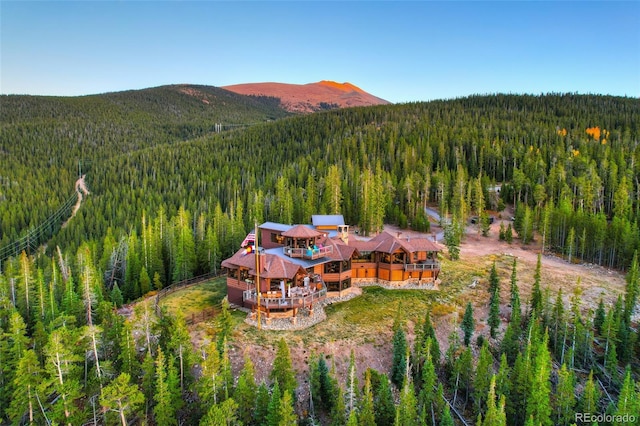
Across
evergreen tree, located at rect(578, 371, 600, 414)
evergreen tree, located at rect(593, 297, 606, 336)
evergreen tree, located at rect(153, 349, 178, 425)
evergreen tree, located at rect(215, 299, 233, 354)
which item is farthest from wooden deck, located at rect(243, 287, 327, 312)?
evergreen tree, located at rect(593, 297, 606, 336)

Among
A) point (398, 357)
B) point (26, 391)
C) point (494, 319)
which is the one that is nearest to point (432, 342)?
point (398, 357)

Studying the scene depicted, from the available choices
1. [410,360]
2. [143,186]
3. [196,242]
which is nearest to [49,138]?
[143,186]

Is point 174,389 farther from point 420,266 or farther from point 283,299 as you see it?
point 420,266

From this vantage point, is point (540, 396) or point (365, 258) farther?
point (365, 258)

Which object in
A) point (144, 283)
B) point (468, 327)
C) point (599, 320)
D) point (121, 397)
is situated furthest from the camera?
point (144, 283)

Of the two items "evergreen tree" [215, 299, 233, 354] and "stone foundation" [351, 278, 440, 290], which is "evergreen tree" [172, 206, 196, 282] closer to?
"stone foundation" [351, 278, 440, 290]

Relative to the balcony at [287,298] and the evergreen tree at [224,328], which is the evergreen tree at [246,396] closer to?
the evergreen tree at [224,328]
